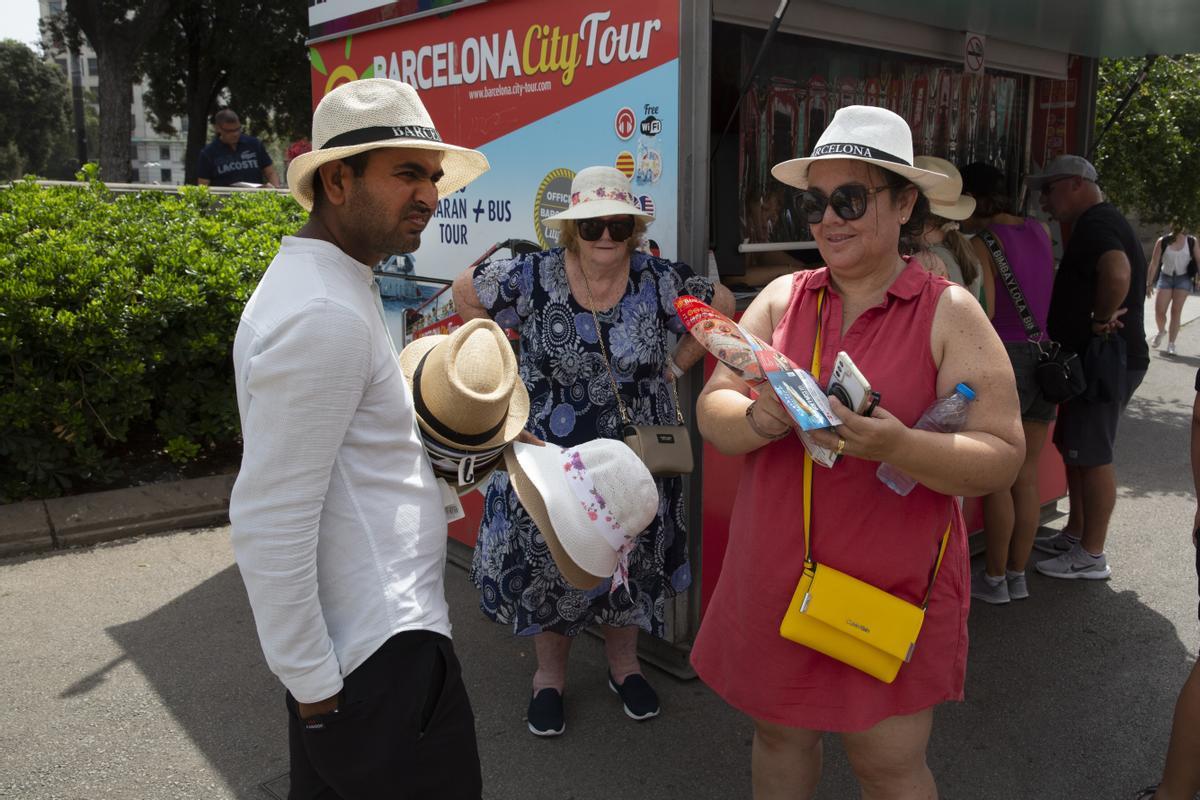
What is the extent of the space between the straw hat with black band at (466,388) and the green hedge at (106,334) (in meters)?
3.77

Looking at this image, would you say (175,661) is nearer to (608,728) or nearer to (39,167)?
(608,728)

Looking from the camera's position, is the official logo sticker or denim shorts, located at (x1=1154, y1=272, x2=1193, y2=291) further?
denim shorts, located at (x1=1154, y1=272, x2=1193, y2=291)

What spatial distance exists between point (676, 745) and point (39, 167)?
54.2 meters

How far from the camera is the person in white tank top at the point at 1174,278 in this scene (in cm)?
1153

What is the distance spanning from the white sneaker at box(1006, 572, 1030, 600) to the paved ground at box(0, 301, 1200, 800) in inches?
3.2

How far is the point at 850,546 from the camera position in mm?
2102

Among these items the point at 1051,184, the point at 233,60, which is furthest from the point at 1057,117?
the point at 233,60

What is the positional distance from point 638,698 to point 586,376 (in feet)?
3.89

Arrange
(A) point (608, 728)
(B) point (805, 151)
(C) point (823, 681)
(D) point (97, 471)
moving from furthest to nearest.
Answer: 1. (D) point (97, 471)
2. (B) point (805, 151)
3. (A) point (608, 728)
4. (C) point (823, 681)

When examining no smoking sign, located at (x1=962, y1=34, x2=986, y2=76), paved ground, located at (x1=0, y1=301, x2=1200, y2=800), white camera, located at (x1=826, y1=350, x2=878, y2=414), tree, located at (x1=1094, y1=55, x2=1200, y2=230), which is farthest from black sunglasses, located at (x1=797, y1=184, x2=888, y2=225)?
tree, located at (x1=1094, y1=55, x2=1200, y2=230)

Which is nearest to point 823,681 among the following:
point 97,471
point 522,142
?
point 522,142

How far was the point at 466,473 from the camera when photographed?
1926 millimetres

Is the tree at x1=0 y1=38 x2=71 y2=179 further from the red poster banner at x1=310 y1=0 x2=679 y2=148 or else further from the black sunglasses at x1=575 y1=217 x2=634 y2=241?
the black sunglasses at x1=575 y1=217 x2=634 y2=241

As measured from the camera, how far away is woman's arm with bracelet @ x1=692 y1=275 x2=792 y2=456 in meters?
2.03
